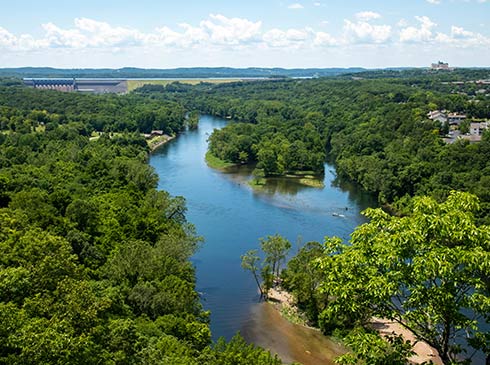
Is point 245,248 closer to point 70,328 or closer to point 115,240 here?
point 115,240

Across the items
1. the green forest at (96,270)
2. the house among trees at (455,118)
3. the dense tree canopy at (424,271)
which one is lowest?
the green forest at (96,270)

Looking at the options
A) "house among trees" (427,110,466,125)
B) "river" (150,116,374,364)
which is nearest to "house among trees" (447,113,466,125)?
"house among trees" (427,110,466,125)

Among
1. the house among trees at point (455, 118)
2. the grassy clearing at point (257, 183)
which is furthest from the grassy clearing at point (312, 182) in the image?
the house among trees at point (455, 118)

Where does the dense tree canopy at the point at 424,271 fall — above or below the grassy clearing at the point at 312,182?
above

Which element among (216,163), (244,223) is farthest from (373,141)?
(244,223)

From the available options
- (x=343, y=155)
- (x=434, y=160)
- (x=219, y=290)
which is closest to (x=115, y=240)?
(x=219, y=290)

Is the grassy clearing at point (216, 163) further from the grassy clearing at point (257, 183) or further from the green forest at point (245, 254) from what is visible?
the grassy clearing at point (257, 183)
